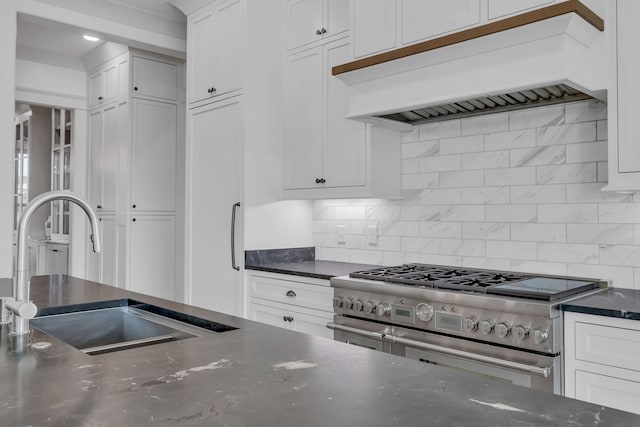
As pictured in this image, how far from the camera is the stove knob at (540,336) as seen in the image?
1.96 m

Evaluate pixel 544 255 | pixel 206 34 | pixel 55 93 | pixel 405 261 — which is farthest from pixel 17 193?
pixel 544 255

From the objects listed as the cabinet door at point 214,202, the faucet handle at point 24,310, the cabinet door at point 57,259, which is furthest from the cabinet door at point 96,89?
the faucet handle at point 24,310

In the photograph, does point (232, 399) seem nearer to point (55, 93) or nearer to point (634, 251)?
point (634, 251)

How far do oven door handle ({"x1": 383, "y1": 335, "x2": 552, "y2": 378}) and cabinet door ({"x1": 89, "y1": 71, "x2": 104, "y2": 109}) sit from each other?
435 centimetres

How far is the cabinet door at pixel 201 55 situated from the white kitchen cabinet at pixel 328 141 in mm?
622

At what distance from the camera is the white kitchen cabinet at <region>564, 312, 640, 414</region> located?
5.98ft

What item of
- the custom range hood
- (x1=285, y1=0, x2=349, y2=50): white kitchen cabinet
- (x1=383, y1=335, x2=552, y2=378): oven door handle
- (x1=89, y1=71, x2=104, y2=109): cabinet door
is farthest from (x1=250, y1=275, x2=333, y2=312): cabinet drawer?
(x1=89, y1=71, x2=104, y2=109): cabinet door

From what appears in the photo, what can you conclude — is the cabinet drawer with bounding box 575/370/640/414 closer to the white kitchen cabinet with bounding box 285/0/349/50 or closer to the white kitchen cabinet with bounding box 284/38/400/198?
the white kitchen cabinet with bounding box 284/38/400/198

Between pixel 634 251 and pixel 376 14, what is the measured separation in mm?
1707

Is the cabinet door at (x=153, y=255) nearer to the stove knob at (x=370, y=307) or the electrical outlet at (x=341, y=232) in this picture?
the electrical outlet at (x=341, y=232)

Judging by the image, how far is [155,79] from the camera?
4.93 meters

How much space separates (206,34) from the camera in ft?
12.5

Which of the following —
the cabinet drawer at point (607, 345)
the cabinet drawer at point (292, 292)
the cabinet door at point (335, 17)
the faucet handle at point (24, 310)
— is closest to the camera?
the faucet handle at point (24, 310)

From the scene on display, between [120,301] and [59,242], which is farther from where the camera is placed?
[59,242]
